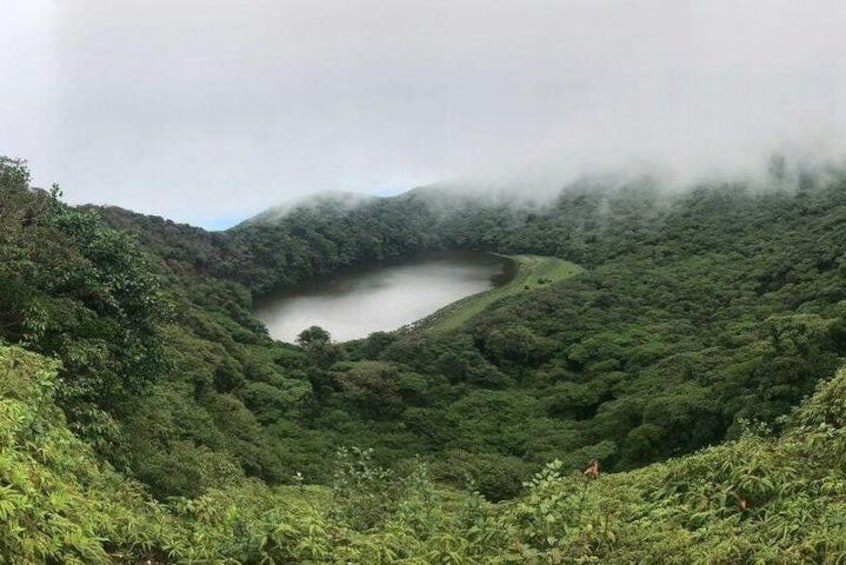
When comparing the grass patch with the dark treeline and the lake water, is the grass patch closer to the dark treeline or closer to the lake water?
the lake water

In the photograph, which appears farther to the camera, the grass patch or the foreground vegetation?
the grass patch

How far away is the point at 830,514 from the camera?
728cm

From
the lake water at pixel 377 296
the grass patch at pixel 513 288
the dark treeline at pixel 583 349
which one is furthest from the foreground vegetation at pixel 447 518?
the lake water at pixel 377 296

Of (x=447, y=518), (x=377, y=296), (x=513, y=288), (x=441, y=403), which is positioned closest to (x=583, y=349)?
(x=441, y=403)

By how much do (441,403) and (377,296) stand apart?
175ft

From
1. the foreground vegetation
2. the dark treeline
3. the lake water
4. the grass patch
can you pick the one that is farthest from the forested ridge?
the lake water

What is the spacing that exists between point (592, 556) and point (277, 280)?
105759 millimetres

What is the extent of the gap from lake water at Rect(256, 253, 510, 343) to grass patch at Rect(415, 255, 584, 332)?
361cm

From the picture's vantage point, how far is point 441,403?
5234 centimetres

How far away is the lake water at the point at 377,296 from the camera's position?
88438mm

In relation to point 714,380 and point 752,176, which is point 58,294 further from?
point 752,176

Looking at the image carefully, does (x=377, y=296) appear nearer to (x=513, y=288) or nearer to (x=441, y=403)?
(x=513, y=288)

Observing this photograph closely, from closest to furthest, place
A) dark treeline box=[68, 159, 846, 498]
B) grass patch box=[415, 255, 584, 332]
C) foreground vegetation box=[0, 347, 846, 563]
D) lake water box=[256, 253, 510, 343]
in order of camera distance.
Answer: foreground vegetation box=[0, 347, 846, 563] → dark treeline box=[68, 159, 846, 498] → grass patch box=[415, 255, 584, 332] → lake water box=[256, 253, 510, 343]

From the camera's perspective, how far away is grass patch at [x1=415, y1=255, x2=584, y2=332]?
81.5 m
